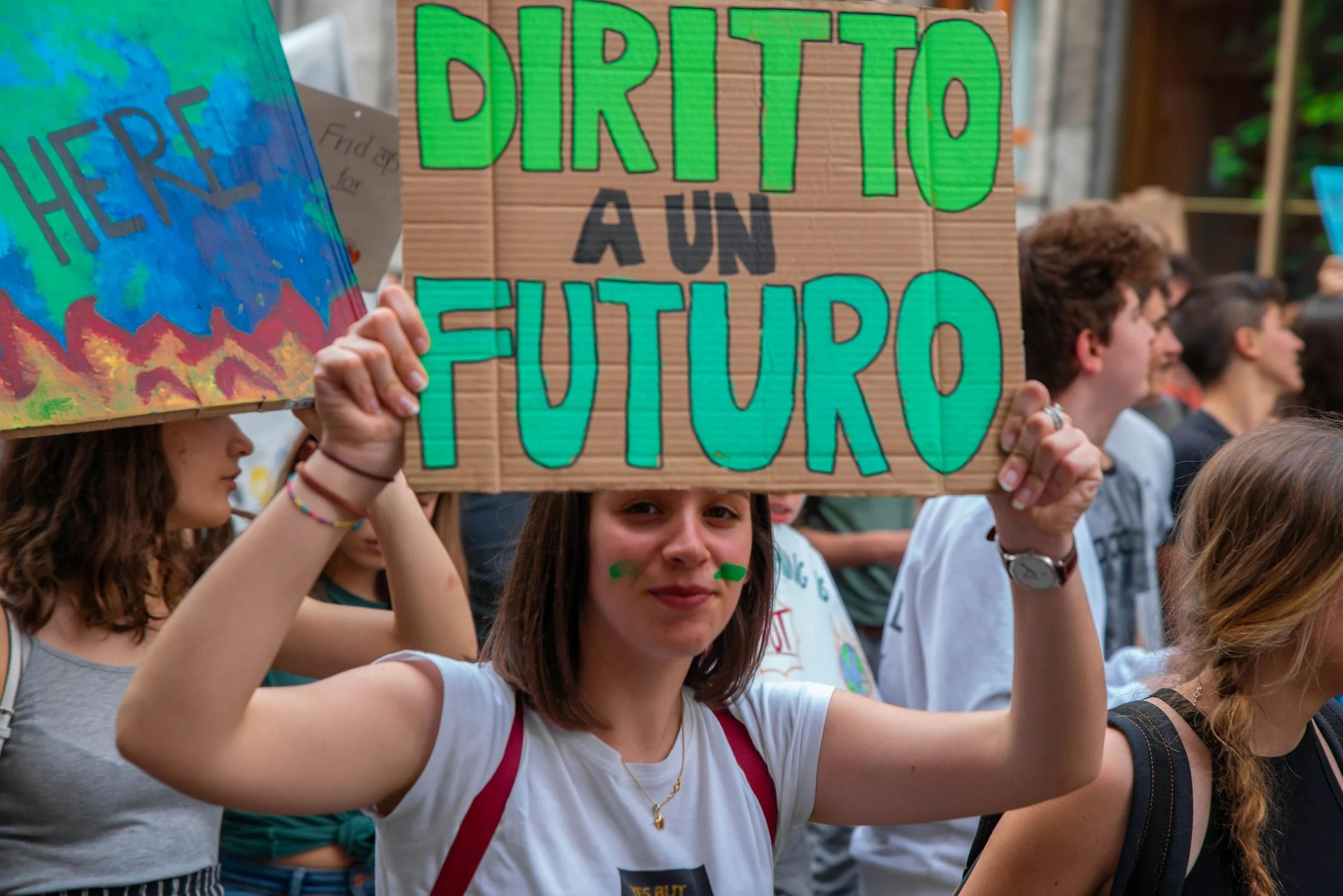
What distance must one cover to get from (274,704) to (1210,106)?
33.5 feet

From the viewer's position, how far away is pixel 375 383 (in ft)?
4.80

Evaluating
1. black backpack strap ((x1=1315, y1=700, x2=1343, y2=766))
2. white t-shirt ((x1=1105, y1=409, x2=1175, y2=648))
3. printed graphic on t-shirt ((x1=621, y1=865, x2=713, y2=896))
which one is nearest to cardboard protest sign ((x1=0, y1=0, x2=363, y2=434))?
printed graphic on t-shirt ((x1=621, y1=865, x2=713, y2=896))

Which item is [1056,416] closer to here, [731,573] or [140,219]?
[731,573]

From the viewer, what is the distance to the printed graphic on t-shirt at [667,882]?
1.73m

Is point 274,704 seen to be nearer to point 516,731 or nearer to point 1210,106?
point 516,731

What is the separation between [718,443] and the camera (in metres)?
1.57

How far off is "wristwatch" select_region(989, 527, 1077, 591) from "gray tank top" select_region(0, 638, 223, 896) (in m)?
1.38

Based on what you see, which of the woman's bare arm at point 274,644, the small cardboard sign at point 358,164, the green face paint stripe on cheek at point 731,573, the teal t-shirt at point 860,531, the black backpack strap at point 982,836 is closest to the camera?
the woman's bare arm at point 274,644

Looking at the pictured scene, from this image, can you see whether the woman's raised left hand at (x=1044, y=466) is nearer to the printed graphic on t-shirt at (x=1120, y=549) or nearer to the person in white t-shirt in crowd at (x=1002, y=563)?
the person in white t-shirt in crowd at (x=1002, y=563)

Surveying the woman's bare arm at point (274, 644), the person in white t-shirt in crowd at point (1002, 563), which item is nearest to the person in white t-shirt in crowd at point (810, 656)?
the person in white t-shirt in crowd at point (1002, 563)

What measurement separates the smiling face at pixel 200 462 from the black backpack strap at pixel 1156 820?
1.51 meters

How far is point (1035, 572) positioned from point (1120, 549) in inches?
80.7

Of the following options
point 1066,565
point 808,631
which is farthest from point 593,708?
point 808,631

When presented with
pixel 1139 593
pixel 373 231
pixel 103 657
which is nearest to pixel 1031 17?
pixel 1139 593
